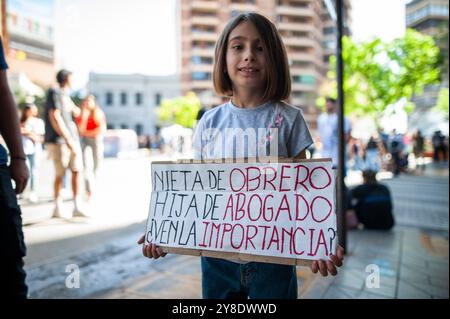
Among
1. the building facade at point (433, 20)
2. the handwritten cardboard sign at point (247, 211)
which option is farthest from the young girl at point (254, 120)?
the building facade at point (433, 20)

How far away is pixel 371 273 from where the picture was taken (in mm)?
2967

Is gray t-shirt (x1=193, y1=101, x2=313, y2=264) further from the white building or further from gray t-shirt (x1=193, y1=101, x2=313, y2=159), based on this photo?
the white building

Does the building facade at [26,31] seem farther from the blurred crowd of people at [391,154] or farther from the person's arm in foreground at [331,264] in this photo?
the blurred crowd of people at [391,154]

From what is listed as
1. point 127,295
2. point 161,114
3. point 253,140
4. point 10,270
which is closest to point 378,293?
point 127,295

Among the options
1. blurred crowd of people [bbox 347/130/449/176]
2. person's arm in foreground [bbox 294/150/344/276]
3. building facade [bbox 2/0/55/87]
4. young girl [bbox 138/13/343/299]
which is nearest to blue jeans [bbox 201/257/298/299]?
young girl [bbox 138/13/343/299]

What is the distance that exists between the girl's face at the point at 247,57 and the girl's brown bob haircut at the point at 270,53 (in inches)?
0.7

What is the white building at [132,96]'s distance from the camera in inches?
1909

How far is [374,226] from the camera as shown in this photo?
503 centimetres

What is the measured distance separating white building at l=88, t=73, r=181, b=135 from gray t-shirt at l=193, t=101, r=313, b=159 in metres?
49.6

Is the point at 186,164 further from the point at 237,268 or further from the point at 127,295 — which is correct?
the point at 127,295

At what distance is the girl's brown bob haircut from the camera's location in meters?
1.38

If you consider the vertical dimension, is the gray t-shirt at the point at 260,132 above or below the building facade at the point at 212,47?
below

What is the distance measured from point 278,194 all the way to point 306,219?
0.40ft

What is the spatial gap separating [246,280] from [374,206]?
161 inches
